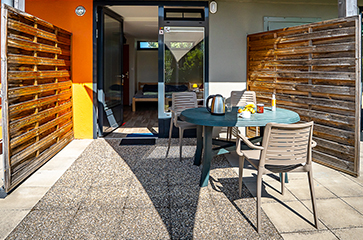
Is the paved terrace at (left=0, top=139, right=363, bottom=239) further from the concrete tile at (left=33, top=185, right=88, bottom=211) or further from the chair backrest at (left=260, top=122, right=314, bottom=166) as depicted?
the chair backrest at (left=260, top=122, right=314, bottom=166)

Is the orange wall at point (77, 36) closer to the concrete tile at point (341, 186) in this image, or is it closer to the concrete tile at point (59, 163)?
the concrete tile at point (59, 163)

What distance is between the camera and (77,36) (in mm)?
5387

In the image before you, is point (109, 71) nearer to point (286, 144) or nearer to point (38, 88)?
point (38, 88)

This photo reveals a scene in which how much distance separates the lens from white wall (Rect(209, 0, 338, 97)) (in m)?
5.49

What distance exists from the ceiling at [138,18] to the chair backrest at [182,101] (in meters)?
2.86

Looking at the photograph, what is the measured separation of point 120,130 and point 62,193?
3.43m

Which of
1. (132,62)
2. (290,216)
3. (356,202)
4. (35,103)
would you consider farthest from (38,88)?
(132,62)

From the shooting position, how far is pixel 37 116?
375cm

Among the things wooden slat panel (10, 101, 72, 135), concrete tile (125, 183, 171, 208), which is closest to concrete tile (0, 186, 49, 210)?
wooden slat panel (10, 101, 72, 135)

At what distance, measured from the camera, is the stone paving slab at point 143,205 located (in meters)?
2.26

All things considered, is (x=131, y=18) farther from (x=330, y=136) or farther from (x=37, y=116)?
(x=330, y=136)

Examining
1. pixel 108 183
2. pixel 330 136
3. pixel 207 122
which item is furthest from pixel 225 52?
pixel 108 183

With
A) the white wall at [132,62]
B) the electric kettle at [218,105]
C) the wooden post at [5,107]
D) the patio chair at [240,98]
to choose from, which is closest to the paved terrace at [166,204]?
the wooden post at [5,107]

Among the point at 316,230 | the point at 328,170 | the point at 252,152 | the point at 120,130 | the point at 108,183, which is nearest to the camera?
the point at 316,230
